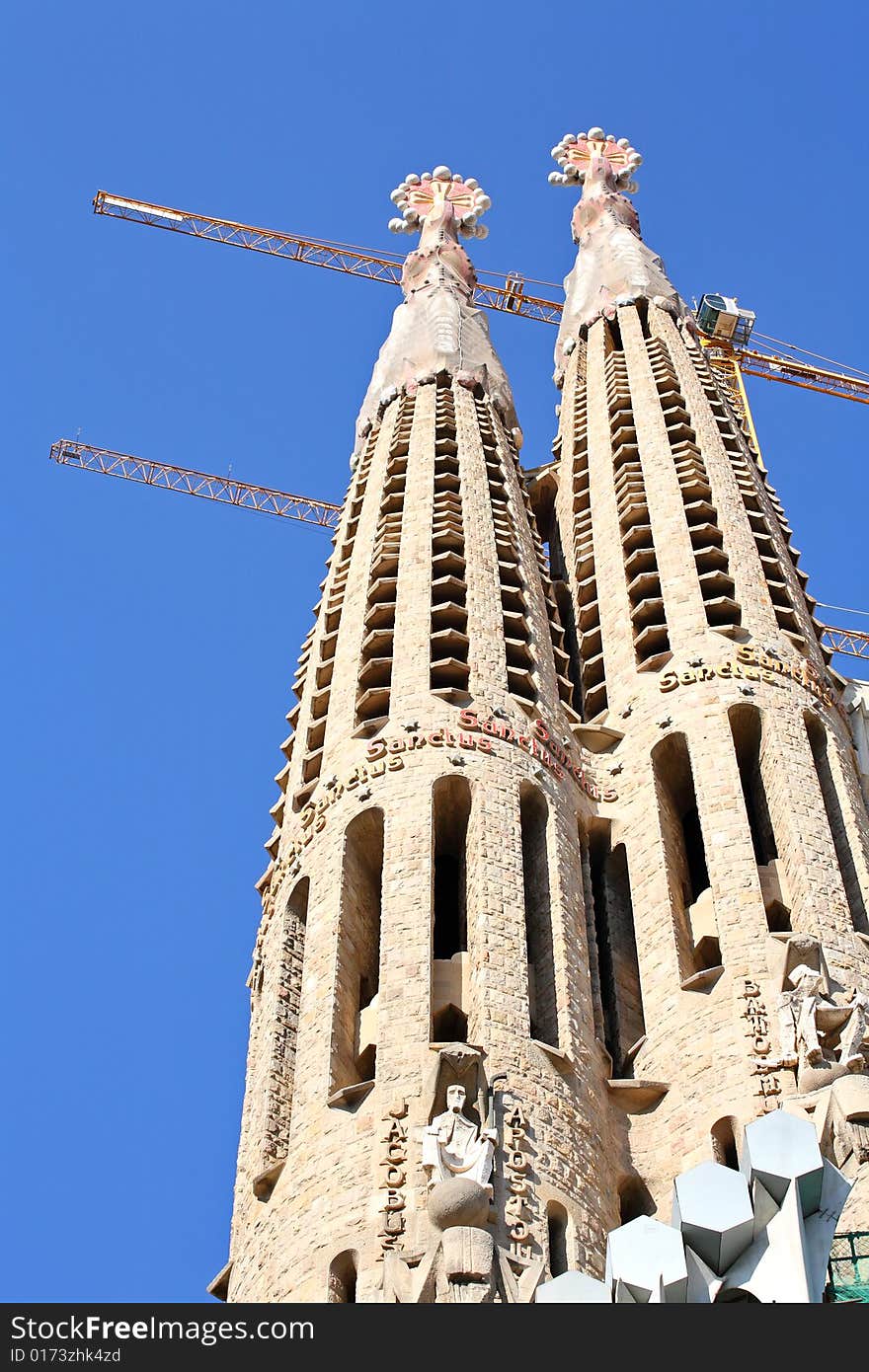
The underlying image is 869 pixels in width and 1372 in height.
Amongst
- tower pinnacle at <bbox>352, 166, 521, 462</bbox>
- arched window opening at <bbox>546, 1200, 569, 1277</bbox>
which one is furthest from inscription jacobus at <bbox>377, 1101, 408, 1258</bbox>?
tower pinnacle at <bbox>352, 166, 521, 462</bbox>

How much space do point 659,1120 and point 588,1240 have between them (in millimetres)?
3620

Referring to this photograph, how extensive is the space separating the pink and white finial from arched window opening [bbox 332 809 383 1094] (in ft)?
80.9

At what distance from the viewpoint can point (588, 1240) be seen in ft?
98.9

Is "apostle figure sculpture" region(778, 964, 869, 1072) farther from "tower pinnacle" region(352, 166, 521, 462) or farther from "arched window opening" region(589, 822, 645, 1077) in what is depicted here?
"tower pinnacle" region(352, 166, 521, 462)

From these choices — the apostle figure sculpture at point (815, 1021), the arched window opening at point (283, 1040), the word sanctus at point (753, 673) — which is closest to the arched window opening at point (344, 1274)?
the arched window opening at point (283, 1040)

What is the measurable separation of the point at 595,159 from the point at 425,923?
32.2m

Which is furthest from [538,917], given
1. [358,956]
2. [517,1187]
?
[517,1187]

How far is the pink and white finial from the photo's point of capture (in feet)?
191

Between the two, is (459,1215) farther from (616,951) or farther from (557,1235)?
(616,951)

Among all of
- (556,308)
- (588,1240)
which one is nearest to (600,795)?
(588,1240)

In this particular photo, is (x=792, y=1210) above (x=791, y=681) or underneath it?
underneath

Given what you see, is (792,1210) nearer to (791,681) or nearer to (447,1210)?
(447,1210)

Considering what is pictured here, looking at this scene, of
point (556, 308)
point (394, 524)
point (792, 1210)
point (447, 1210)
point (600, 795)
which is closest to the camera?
point (792, 1210)

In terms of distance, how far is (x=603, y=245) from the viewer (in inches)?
2263
